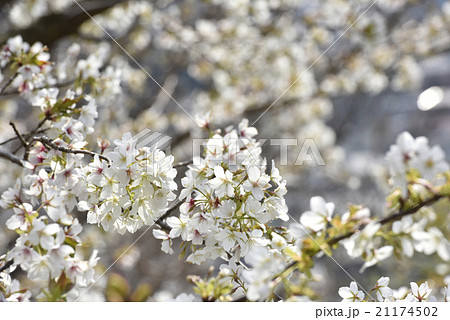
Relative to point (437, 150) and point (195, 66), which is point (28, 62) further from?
point (195, 66)

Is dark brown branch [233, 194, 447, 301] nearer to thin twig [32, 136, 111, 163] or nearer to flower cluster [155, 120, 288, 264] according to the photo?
flower cluster [155, 120, 288, 264]

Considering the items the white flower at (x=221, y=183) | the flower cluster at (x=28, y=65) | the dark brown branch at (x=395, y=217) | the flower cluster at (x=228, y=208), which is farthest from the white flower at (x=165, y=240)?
the flower cluster at (x=28, y=65)

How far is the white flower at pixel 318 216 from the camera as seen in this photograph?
80 centimetres

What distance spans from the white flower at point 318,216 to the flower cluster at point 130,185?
0.26 metres

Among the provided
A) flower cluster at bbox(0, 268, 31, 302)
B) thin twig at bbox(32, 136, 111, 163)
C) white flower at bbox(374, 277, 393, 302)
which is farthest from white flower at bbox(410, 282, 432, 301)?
flower cluster at bbox(0, 268, 31, 302)

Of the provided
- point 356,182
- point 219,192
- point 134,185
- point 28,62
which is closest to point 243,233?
point 219,192

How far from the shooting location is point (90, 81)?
1.37 metres

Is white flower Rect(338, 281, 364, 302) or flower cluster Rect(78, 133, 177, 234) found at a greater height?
flower cluster Rect(78, 133, 177, 234)

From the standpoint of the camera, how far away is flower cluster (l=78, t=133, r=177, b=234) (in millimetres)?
839

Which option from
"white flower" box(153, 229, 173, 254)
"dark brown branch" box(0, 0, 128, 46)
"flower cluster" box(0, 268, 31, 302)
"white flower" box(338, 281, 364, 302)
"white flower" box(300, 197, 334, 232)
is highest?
"dark brown branch" box(0, 0, 128, 46)

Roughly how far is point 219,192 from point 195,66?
2474 mm

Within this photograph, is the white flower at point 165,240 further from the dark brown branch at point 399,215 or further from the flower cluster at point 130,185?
the dark brown branch at point 399,215

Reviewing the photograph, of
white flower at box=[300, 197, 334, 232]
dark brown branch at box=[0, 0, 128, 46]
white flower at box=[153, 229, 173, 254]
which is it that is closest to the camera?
white flower at box=[300, 197, 334, 232]

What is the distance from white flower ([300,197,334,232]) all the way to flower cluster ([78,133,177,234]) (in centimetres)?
26
